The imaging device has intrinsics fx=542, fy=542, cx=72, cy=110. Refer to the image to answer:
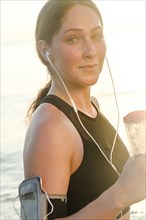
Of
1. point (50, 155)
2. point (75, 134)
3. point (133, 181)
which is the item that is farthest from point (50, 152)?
point (133, 181)

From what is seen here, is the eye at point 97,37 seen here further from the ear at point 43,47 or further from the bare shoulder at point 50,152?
the bare shoulder at point 50,152

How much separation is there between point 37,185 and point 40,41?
79 centimetres

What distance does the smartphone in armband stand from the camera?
2174 millimetres

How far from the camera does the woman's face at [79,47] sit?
247 centimetres

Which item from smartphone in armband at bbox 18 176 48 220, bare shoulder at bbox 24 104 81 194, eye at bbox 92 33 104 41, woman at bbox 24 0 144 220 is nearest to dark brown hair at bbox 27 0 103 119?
woman at bbox 24 0 144 220

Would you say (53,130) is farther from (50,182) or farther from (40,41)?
(40,41)

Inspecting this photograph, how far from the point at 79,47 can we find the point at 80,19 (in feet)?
0.44

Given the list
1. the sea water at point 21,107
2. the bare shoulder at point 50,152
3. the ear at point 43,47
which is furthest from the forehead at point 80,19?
the sea water at point 21,107

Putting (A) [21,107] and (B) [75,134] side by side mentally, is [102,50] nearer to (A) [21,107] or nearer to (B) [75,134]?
(B) [75,134]

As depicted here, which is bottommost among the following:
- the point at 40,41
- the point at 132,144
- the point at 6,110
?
the point at 6,110

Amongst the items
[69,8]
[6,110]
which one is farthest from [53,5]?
[6,110]

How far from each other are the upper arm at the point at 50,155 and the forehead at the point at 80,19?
1.63 feet

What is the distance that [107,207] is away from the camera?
210 centimetres

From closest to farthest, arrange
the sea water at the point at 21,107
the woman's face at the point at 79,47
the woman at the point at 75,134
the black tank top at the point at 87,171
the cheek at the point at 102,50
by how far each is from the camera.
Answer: the woman at the point at 75,134
the black tank top at the point at 87,171
the woman's face at the point at 79,47
the cheek at the point at 102,50
the sea water at the point at 21,107
